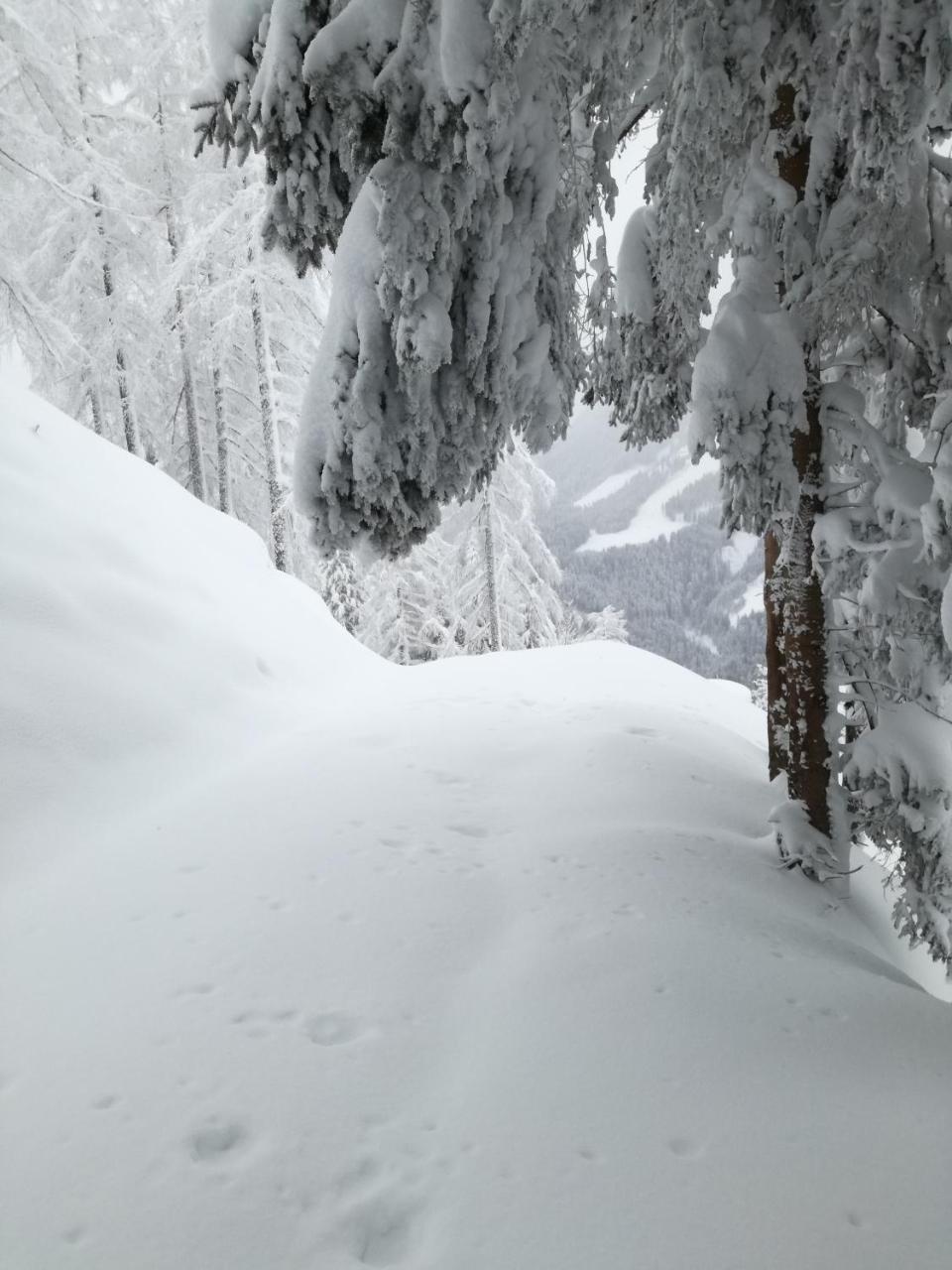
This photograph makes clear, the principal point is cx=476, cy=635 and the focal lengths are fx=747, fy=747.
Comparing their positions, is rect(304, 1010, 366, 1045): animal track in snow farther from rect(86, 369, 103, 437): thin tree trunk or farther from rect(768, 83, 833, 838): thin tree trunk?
rect(86, 369, 103, 437): thin tree trunk

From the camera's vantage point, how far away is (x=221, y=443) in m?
16.3

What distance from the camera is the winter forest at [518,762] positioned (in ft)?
7.14

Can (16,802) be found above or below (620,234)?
below

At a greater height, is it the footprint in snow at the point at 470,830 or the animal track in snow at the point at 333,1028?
the footprint in snow at the point at 470,830

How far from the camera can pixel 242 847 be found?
392cm

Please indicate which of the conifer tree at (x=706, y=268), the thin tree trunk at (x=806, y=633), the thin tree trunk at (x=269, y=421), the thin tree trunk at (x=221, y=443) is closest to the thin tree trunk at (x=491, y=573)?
the thin tree trunk at (x=269, y=421)

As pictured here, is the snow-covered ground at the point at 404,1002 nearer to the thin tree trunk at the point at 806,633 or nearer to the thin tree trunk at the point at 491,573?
the thin tree trunk at the point at 806,633

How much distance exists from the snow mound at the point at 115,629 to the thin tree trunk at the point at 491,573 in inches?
294

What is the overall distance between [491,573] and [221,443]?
21.5ft

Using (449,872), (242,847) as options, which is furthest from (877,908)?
(242,847)

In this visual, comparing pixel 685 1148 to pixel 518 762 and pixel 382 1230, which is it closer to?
pixel 382 1230

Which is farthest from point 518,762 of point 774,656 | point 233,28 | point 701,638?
point 701,638

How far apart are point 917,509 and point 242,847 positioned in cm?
411

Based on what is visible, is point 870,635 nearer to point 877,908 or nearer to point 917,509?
point 917,509
